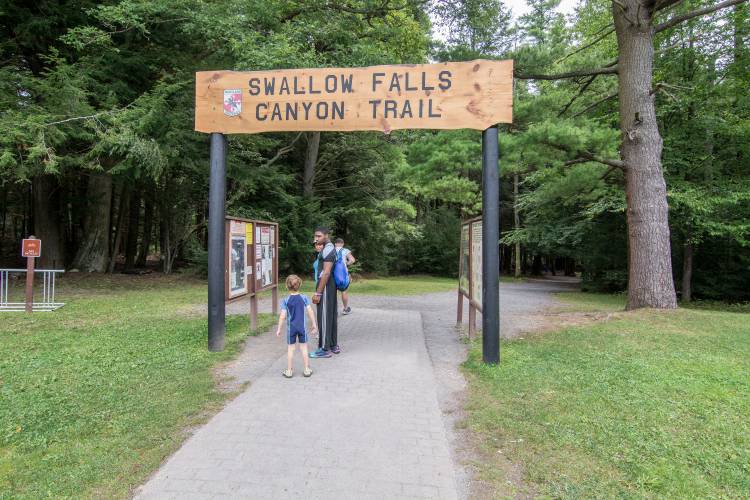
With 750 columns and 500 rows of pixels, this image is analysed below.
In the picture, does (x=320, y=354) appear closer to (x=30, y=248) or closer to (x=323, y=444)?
(x=323, y=444)

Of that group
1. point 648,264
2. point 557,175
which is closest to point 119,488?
point 648,264

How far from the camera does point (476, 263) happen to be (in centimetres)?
682

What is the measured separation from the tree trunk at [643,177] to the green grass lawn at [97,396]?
7788 mm

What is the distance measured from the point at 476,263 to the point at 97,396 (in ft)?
16.6

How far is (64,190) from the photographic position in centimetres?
2056

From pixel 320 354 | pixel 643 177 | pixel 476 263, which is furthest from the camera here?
pixel 643 177

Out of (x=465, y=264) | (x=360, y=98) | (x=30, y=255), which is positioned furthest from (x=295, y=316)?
(x=30, y=255)

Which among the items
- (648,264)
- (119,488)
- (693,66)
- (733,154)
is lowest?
(119,488)

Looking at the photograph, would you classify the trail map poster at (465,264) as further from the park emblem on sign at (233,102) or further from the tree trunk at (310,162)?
the tree trunk at (310,162)

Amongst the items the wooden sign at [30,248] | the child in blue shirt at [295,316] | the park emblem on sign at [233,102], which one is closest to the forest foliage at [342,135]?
the wooden sign at [30,248]

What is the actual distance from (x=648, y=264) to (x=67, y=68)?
1517 centimetres

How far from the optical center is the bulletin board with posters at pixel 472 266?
21.6ft

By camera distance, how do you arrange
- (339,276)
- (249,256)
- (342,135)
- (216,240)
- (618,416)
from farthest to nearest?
(342,135) → (249,256) → (339,276) → (216,240) → (618,416)

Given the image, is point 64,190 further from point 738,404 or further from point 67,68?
point 738,404
